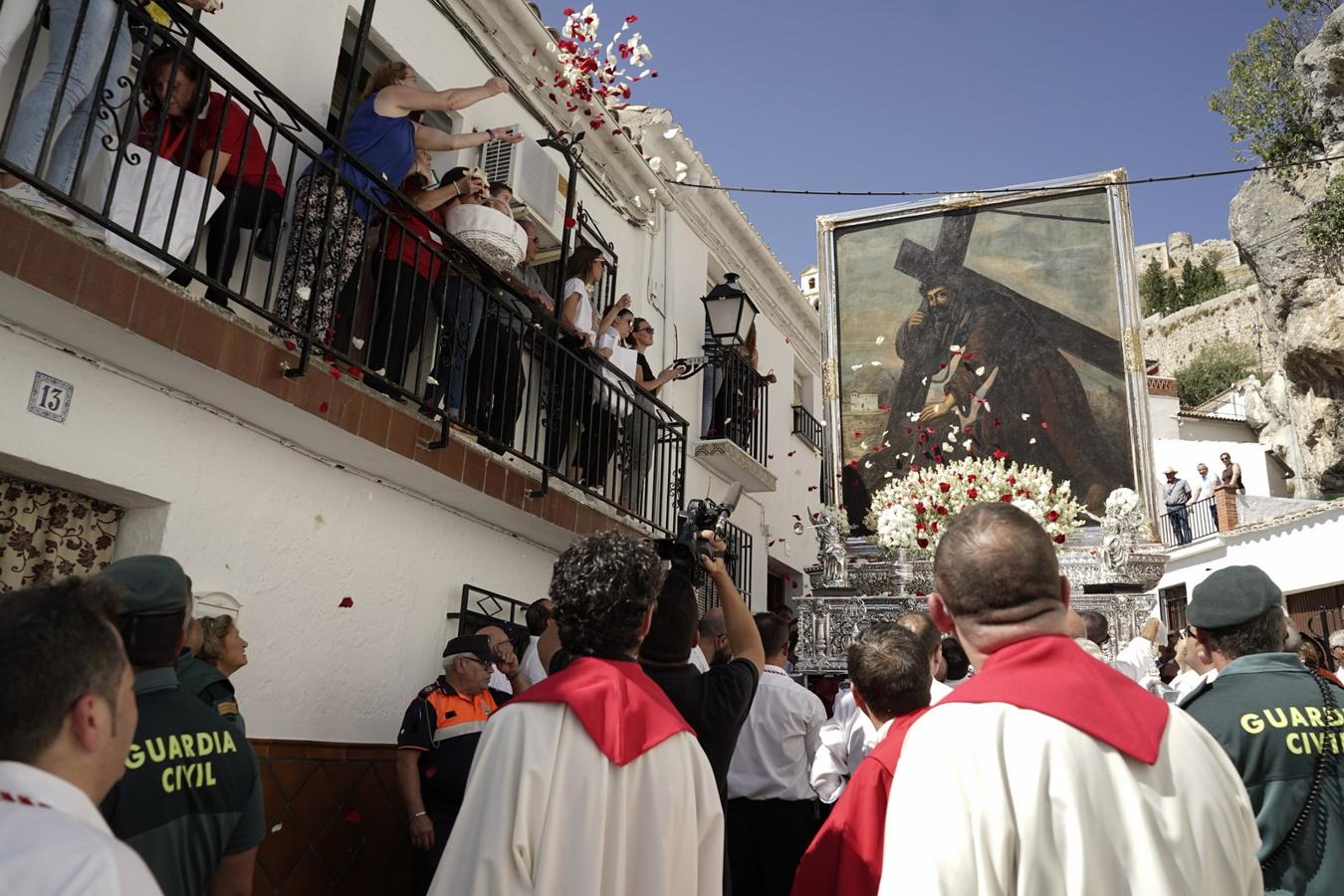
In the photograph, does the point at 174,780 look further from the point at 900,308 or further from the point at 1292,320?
the point at 1292,320

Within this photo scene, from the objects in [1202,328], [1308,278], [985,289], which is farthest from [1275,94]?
[1202,328]

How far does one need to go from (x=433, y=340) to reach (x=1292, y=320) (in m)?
21.0

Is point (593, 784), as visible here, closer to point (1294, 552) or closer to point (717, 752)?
point (717, 752)

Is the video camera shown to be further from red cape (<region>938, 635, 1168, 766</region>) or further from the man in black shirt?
red cape (<region>938, 635, 1168, 766</region>)

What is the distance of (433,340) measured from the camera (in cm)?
623

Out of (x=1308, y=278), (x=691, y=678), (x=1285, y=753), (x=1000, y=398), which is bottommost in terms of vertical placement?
(x=1285, y=753)

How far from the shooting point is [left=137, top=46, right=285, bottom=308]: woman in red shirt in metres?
4.20

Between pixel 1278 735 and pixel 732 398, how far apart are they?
826 cm

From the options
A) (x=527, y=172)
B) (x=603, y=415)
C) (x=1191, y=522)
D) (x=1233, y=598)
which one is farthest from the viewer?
(x=1191, y=522)

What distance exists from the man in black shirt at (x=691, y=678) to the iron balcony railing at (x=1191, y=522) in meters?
21.8

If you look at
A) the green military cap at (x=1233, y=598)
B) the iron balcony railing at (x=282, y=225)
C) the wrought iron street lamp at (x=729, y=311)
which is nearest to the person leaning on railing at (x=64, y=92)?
the iron balcony railing at (x=282, y=225)

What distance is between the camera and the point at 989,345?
447 inches

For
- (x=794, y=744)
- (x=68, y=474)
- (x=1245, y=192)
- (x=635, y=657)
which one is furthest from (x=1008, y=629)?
(x=1245, y=192)

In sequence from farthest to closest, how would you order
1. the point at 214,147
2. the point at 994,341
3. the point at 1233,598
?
the point at 994,341 < the point at 214,147 < the point at 1233,598
